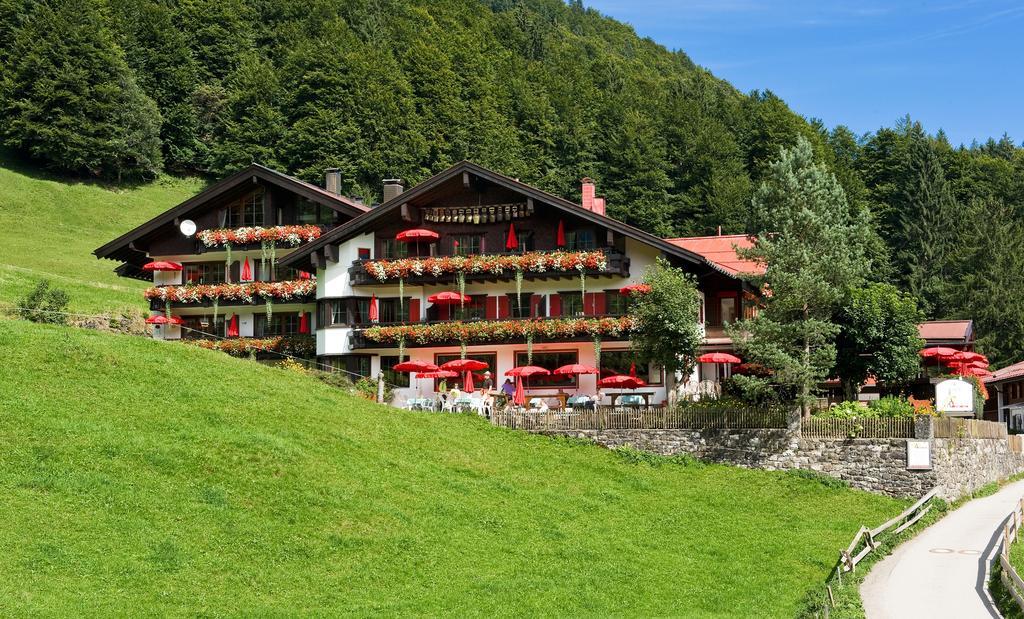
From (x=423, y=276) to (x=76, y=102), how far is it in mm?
53007

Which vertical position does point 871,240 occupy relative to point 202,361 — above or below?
above

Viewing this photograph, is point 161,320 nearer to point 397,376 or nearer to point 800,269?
point 397,376

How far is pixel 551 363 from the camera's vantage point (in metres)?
47.2

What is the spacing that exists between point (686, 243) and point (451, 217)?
47.1ft

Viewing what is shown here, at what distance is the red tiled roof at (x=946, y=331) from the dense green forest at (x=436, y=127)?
59.1 feet

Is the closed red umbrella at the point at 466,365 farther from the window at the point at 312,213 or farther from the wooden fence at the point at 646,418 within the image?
the window at the point at 312,213

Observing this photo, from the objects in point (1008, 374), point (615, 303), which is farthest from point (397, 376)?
point (1008, 374)

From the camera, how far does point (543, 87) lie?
113250 millimetres

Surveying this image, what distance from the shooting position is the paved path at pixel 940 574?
21438 mm

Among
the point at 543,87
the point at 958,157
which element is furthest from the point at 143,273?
the point at 958,157

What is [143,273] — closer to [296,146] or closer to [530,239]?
[530,239]

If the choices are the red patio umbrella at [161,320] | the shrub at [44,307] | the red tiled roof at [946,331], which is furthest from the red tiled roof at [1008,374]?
the shrub at [44,307]

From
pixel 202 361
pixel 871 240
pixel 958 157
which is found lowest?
pixel 202 361

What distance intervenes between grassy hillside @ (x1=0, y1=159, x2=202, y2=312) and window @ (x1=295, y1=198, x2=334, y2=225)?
11681 millimetres
